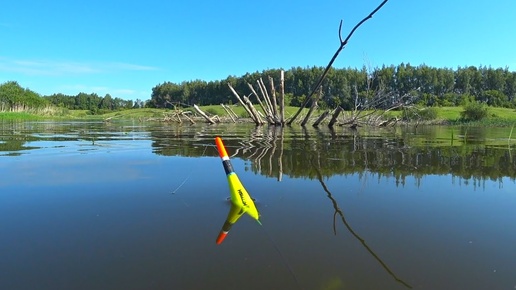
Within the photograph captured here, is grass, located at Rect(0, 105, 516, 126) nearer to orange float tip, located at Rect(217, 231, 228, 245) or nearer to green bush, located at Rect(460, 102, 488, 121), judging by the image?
green bush, located at Rect(460, 102, 488, 121)

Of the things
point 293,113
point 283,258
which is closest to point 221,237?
point 283,258

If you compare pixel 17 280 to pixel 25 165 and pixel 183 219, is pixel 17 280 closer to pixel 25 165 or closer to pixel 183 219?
pixel 183 219

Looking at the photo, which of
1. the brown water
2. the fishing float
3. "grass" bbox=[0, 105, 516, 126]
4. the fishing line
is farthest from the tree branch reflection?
"grass" bbox=[0, 105, 516, 126]

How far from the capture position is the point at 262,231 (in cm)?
195

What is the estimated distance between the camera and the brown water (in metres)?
1.43

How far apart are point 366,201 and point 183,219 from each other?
4.42ft

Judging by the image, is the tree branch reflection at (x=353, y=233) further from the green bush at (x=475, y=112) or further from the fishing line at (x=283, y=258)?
the green bush at (x=475, y=112)

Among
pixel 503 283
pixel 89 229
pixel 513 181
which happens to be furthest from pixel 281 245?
pixel 513 181

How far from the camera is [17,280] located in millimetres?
1373

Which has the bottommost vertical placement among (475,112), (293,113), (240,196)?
(240,196)

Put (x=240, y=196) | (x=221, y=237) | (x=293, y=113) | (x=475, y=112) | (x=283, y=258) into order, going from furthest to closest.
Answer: (x=475, y=112), (x=293, y=113), (x=240, y=196), (x=221, y=237), (x=283, y=258)

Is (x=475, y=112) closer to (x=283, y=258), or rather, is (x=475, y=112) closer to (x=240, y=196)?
(x=240, y=196)

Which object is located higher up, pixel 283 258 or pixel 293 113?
pixel 293 113

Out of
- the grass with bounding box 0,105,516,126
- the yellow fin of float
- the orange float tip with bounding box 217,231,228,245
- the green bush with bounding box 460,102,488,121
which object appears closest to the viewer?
the orange float tip with bounding box 217,231,228,245
